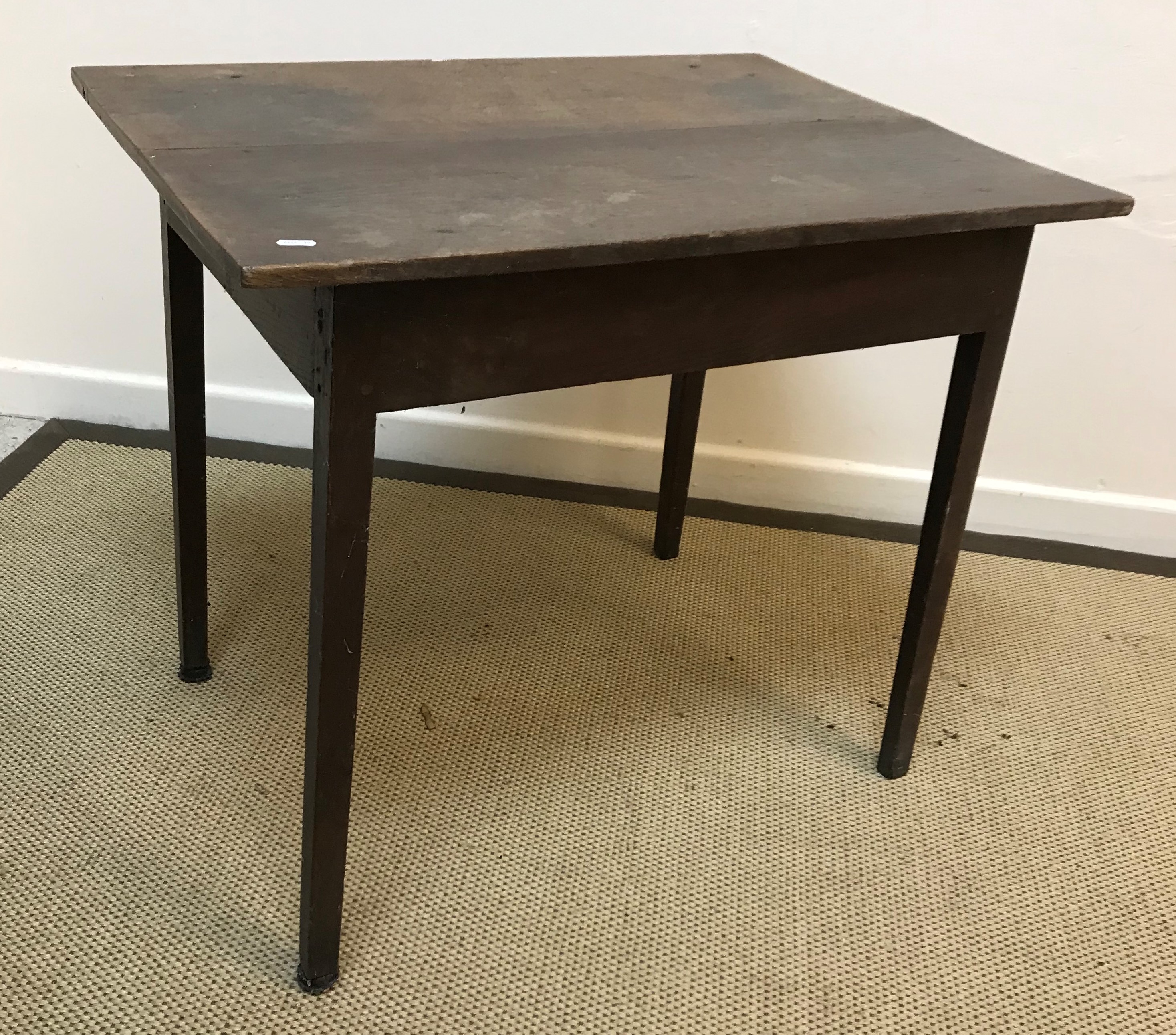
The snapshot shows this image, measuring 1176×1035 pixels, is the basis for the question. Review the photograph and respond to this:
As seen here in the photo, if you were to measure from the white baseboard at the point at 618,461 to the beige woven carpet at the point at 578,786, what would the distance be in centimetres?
9

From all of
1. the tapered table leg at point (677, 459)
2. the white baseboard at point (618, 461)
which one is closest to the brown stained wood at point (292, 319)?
the tapered table leg at point (677, 459)

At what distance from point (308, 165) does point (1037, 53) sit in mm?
1004

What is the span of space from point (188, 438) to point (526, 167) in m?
0.48

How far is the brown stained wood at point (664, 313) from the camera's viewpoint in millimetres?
750

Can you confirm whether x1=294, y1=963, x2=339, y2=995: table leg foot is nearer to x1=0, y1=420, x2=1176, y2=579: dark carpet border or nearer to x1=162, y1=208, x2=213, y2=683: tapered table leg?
x1=162, y1=208, x2=213, y2=683: tapered table leg

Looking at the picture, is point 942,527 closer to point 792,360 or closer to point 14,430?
point 792,360

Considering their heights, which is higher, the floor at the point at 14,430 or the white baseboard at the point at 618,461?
the white baseboard at the point at 618,461

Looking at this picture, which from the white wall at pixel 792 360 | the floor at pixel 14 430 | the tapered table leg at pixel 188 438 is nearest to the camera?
the tapered table leg at pixel 188 438

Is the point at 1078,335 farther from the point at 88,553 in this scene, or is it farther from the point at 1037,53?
the point at 88,553

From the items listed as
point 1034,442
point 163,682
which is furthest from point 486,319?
point 1034,442

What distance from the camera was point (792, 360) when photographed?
164 cm

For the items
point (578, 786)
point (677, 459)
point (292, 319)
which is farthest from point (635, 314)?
point (677, 459)

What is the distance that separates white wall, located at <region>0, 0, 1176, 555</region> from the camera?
1.44 m

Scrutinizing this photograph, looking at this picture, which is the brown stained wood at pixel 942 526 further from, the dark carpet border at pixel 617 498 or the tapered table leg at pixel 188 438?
the tapered table leg at pixel 188 438
